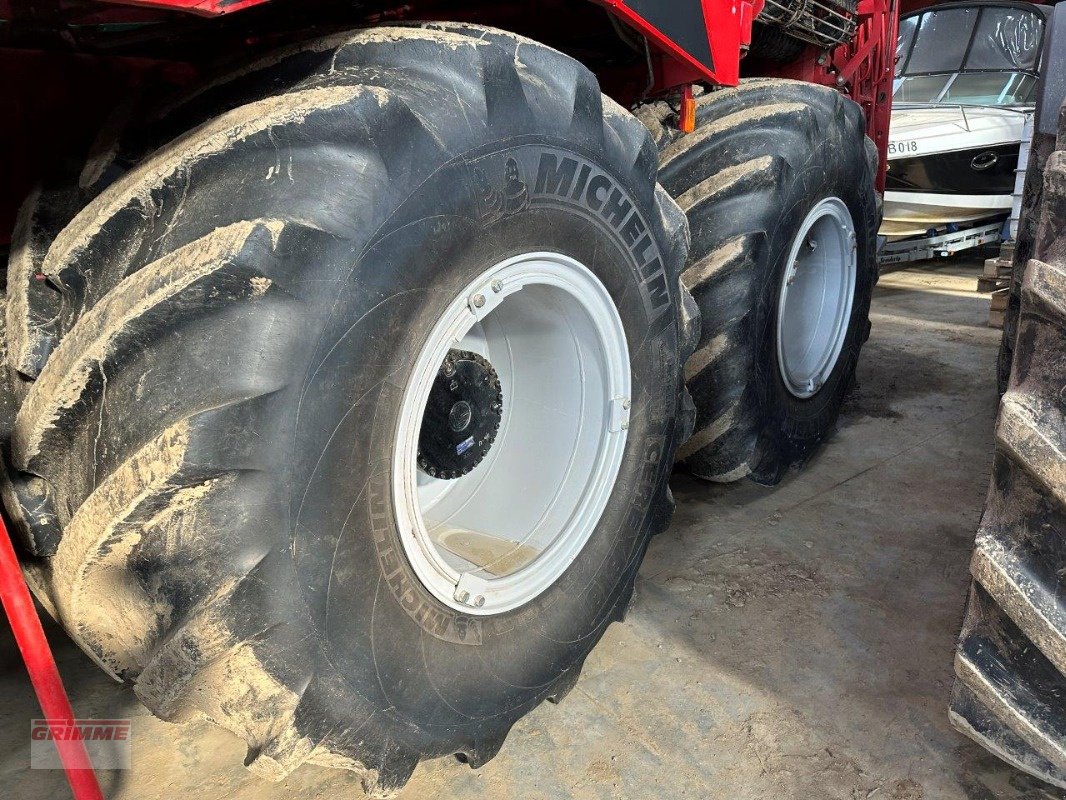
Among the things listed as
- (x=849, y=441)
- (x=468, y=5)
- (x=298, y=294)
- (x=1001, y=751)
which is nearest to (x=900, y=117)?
(x=849, y=441)

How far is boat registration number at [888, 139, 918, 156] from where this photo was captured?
20.6ft

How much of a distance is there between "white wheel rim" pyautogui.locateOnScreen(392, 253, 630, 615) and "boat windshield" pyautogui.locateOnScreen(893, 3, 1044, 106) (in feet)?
21.0

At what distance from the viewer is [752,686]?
6.07ft

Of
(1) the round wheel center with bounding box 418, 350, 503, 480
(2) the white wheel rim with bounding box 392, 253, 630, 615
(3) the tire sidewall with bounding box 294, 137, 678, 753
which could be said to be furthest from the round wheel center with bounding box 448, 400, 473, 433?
Answer: (3) the tire sidewall with bounding box 294, 137, 678, 753

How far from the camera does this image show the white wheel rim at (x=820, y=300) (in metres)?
2.91

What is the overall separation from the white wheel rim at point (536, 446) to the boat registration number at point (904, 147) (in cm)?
561

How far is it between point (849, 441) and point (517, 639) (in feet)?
7.09

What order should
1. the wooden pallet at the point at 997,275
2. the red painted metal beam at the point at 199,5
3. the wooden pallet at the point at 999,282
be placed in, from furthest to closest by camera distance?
the wooden pallet at the point at 997,275 → the wooden pallet at the point at 999,282 → the red painted metal beam at the point at 199,5

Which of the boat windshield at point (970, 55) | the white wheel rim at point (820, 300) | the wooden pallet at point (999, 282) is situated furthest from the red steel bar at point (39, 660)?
the boat windshield at point (970, 55)

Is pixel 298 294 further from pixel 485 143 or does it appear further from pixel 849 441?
pixel 849 441

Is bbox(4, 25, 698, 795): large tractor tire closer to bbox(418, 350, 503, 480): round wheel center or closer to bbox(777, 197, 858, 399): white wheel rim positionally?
bbox(418, 350, 503, 480): round wheel center

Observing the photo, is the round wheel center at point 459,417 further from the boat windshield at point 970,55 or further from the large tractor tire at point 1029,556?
the boat windshield at point 970,55

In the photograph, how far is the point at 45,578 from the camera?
1225 millimetres

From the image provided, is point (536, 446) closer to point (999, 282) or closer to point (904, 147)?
point (999, 282)
